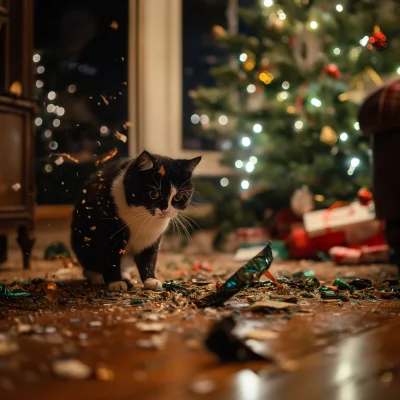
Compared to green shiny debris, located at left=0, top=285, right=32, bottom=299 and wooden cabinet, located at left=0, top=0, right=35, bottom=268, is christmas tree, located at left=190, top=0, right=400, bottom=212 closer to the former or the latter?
wooden cabinet, located at left=0, top=0, right=35, bottom=268

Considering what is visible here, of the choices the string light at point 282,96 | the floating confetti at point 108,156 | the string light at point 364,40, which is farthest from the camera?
the string light at point 282,96

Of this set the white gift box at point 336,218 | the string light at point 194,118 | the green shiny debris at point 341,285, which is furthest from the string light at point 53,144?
the green shiny debris at point 341,285

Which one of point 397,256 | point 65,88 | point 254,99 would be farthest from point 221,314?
point 254,99

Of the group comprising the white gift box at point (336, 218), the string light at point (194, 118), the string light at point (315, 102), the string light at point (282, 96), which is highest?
the string light at point (282, 96)

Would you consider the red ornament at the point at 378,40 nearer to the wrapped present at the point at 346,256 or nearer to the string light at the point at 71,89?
the wrapped present at the point at 346,256

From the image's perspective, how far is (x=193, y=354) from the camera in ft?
2.82

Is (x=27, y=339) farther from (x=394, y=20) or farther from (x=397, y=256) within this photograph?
(x=394, y=20)

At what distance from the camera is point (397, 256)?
1.70 metres

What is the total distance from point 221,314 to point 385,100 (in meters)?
0.83

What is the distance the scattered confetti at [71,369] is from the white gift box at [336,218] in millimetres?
1595

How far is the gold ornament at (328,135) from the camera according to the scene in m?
2.43

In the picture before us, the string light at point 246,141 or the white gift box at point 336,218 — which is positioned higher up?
the string light at point 246,141

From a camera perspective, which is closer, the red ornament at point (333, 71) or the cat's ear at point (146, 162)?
the cat's ear at point (146, 162)

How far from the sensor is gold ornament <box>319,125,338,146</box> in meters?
2.43
